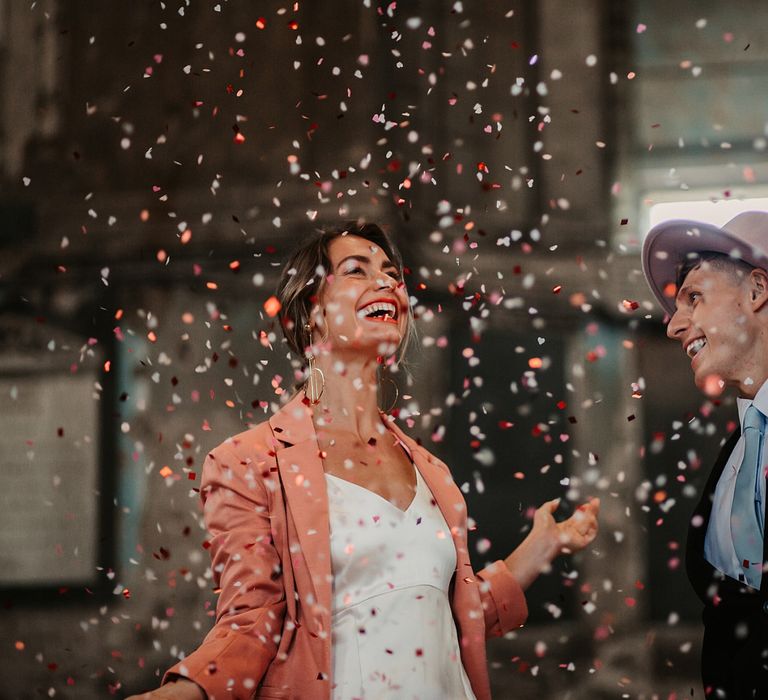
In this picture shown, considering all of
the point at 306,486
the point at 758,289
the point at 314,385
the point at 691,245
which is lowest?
the point at 306,486

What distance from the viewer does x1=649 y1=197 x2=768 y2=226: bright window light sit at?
2.50 meters

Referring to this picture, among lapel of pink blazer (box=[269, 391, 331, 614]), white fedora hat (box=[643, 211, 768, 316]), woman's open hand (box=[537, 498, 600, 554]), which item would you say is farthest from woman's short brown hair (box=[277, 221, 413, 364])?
woman's open hand (box=[537, 498, 600, 554])

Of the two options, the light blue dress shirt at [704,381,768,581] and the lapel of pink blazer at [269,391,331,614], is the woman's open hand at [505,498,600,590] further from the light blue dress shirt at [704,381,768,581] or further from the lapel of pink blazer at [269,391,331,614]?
the lapel of pink blazer at [269,391,331,614]

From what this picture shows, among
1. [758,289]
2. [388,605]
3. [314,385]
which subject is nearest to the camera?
[388,605]

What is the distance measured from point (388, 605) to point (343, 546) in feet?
0.44

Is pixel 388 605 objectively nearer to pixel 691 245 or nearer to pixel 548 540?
pixel 548 540

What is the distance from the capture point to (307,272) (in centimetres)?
235

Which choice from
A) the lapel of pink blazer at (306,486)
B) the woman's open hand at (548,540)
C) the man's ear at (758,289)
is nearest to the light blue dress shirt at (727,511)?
the man's ear at (758,289)

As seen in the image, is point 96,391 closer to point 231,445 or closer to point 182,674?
point 231,445

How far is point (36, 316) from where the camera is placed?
2773 millimetres

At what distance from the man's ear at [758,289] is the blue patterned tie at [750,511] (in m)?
0.21

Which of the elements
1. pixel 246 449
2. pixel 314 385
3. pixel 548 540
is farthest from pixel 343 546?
pixel 548 540

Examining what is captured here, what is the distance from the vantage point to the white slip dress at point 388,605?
204 centimetres

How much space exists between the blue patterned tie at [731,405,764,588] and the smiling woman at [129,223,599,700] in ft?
1.10
